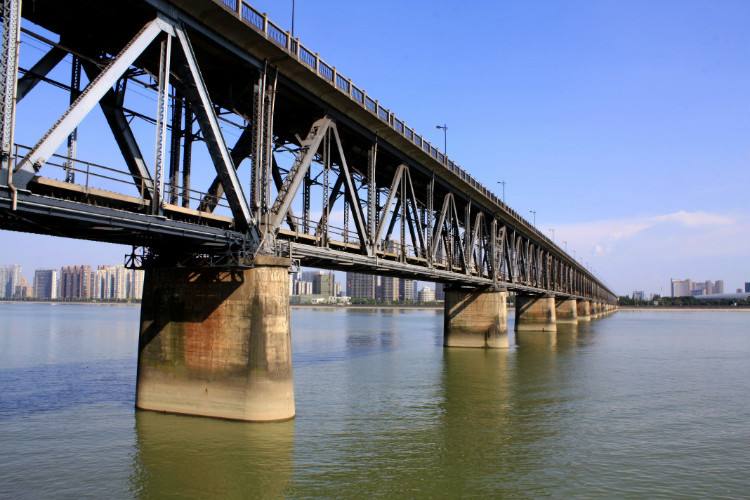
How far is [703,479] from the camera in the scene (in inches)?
716

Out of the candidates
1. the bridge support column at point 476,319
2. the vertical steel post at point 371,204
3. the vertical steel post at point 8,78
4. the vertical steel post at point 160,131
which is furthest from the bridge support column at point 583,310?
the vertical steel post at point 8,78

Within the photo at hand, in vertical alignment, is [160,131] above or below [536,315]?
above

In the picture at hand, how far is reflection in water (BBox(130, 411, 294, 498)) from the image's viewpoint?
16.7 m

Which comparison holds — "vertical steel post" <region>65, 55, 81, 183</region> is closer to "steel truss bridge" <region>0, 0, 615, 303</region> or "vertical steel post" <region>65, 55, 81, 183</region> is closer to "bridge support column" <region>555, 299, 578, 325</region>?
"steel truss bridge" <region>0, 0, 615, 303</region>

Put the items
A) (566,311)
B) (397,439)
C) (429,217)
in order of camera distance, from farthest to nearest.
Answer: (566,311) → (429,217) → (397,439)

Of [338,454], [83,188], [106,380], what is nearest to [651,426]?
[338,454]

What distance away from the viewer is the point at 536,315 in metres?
96.5

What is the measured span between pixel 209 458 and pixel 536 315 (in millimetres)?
83748

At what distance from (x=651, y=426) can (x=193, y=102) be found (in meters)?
22.5

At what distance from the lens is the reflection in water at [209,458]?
54.9 feet

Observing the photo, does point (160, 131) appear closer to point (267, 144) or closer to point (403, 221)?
point (267, 144)

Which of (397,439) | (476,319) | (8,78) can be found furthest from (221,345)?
(476,319)

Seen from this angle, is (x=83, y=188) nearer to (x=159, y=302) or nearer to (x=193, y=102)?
(x=193, y=102)

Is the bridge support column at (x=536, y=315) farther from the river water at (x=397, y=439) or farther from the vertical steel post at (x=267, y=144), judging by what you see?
the vertical steel post at (x=267, y=144)
